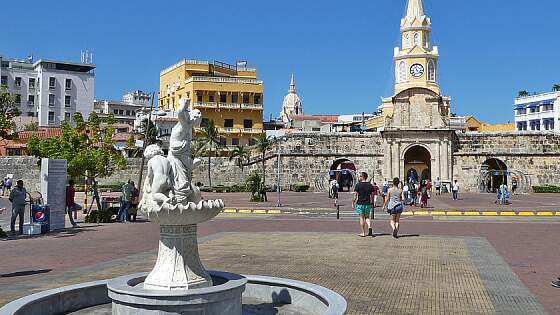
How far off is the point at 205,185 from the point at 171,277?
4558cm

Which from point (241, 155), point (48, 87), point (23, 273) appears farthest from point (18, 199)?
point (48, 87)

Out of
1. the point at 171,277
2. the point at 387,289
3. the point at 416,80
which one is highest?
the point at 416,80

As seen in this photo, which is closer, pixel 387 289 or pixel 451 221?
pixel 387 289

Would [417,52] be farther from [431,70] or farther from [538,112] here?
[538,112]

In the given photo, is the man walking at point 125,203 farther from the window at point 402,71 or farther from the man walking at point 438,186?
the window at point 402,71

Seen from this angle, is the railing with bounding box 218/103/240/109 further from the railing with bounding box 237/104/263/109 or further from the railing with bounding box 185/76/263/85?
the railing with bounding box 185/76/263/85

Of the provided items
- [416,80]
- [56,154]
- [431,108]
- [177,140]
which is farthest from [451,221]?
[416,80]

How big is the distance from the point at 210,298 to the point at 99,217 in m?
15.7

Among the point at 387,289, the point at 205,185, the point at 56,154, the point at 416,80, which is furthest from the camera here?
the point at 416,80

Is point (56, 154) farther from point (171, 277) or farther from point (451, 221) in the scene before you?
point (171, 277)

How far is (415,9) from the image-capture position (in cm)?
5969

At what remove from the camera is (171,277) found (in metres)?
6.38

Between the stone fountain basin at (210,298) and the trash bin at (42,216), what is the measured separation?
34.6 feet

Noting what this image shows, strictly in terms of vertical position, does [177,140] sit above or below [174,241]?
above
